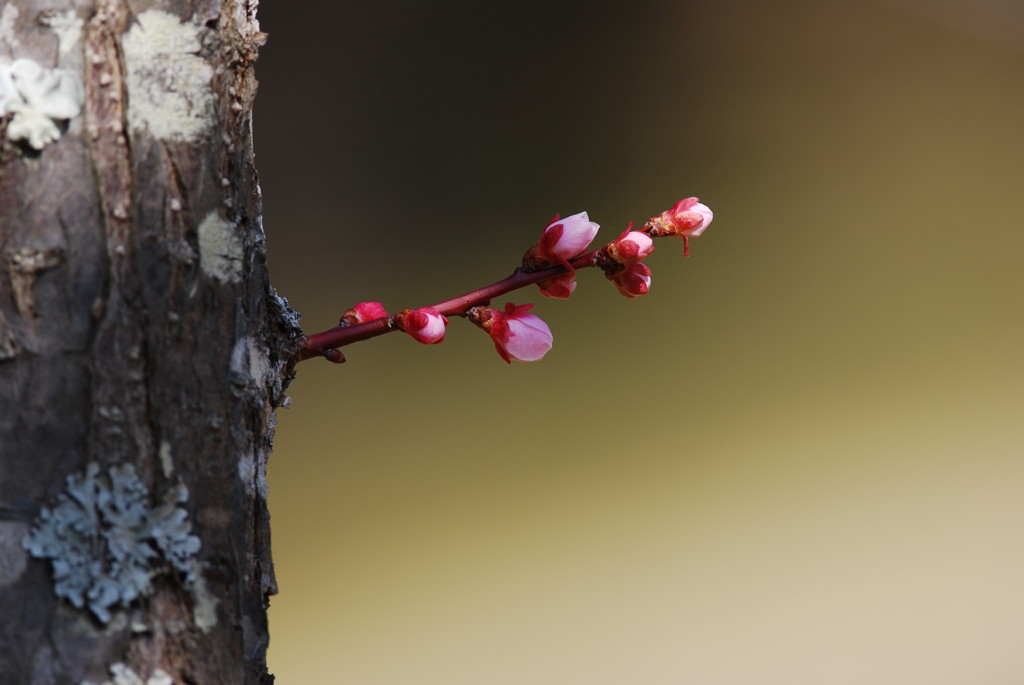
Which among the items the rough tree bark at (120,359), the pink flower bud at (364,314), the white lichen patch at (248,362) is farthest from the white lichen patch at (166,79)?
the pink flower bud at (364,314)

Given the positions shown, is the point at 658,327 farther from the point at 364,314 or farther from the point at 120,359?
the point at 120,359

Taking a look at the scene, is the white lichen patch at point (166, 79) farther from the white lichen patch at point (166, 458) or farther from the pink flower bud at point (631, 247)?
the pink flower bud at point (631, 247)

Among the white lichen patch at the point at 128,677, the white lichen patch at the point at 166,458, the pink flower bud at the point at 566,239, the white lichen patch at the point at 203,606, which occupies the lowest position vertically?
the white lichen patch at the point at 128,677

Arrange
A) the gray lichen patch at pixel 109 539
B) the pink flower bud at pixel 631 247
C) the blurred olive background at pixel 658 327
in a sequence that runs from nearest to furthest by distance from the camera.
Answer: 1. the gray lichen patch at pixel 109 539
2. the pink flower bud at pixel 631 247
3. the blurred olive background at pixel 658 327

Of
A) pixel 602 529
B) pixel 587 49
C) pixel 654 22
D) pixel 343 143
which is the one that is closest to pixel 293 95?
pixel 343 143

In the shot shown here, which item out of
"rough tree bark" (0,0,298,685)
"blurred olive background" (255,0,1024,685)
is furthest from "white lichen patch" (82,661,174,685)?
"blurred olive background" (255,0,1024,685)

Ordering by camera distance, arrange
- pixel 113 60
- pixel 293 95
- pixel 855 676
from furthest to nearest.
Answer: pixel 293 95
pixel 855 676
pixel 113 60

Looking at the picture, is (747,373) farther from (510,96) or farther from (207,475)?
(207,475)

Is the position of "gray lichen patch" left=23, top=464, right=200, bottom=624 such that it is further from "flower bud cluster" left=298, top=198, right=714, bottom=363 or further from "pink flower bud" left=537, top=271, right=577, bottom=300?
"pink flower bud" left=537, top=271, right=577, bottom=300
